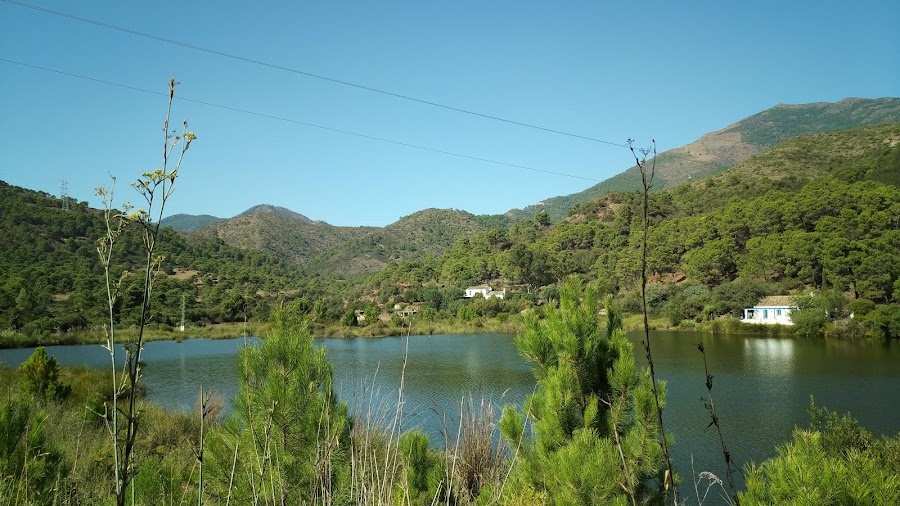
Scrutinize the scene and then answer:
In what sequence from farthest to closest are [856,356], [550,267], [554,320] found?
[550,267]
[856,356]
[554,320]

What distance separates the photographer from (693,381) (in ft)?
52.1

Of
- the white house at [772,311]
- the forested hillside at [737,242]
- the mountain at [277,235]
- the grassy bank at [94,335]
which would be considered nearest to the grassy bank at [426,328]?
the forested hillside at [737,242]

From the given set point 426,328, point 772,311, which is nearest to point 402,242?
point 426,328

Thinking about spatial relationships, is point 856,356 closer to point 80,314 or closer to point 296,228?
point 80,314

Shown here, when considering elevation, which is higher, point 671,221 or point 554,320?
point 671,221

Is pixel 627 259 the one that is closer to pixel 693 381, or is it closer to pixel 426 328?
pixel 426 328

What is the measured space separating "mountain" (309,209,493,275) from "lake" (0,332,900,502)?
60107 millimetres

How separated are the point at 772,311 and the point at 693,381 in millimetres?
17355

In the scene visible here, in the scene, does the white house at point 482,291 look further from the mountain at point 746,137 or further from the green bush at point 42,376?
the mountain at point 746,137

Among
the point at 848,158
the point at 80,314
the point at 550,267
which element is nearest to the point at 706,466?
the point at 80,314

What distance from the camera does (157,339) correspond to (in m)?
34.5

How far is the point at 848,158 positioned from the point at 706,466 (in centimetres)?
5740

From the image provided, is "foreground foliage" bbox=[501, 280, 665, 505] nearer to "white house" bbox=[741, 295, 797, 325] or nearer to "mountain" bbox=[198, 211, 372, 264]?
"white house" bbox=[741, 295, 797, 325]

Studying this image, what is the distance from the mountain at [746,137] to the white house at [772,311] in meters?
73.4
